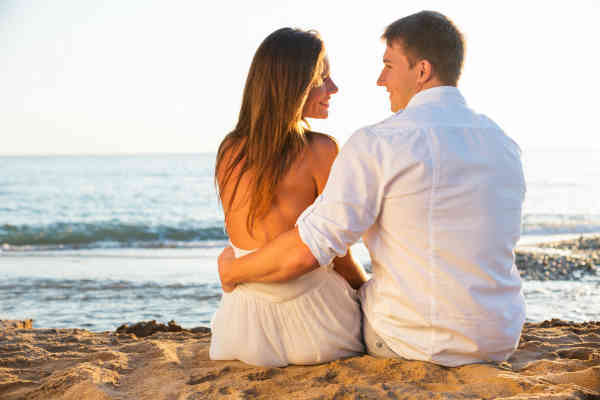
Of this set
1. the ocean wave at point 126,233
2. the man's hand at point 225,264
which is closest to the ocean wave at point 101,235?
the ocean wave at point 126,233

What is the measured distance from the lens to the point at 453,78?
2158 mm

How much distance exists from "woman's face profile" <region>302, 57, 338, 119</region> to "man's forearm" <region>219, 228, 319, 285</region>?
810mm

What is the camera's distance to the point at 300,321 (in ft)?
7.80

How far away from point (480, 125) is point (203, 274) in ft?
19.9

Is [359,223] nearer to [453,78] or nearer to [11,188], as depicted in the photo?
[453,78]

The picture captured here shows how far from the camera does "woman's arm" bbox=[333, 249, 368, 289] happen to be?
100.0 inches

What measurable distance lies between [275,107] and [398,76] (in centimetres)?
56

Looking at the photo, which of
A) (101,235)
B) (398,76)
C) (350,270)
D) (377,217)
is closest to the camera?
(377,217)

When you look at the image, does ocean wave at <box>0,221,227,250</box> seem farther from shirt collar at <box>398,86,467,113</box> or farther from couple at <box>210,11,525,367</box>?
shirt collar at <box>398,86,467,113</box>

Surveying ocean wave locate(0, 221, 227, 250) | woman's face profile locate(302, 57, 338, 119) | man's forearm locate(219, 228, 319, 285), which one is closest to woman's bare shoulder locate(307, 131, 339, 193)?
woman's face profile locate(302, 57, 338, 119)

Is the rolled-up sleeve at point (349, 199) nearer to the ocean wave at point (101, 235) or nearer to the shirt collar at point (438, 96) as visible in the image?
the shirt collar at point (438, 96)

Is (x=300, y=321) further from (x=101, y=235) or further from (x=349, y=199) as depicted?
(x=101, y=235)

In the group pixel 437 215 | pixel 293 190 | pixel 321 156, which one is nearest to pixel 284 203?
pixel 293 190

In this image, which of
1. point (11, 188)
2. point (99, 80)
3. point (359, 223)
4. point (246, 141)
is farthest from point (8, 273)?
point (99, 80)
